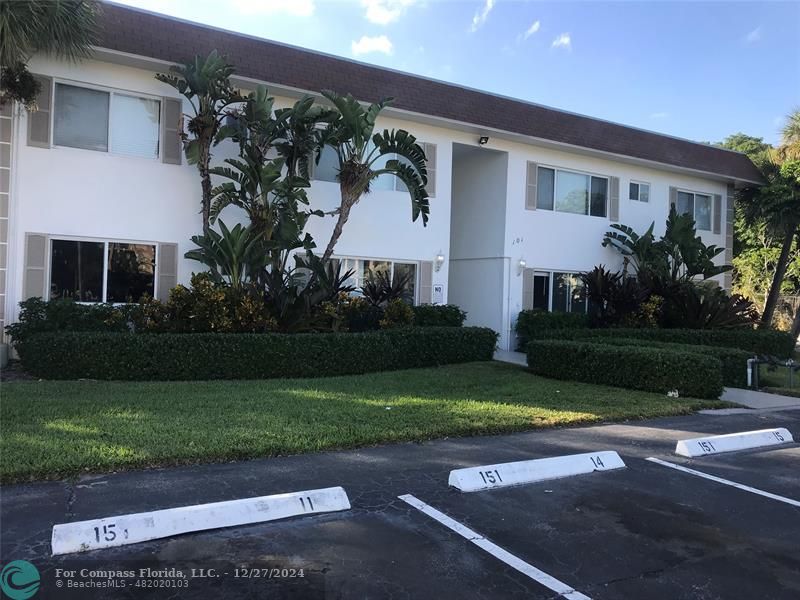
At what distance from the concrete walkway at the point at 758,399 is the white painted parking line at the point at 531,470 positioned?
493 centimetres

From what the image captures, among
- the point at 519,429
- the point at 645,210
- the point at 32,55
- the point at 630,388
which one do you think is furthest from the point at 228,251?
the point at 645,210

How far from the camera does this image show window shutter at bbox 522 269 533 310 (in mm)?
17031

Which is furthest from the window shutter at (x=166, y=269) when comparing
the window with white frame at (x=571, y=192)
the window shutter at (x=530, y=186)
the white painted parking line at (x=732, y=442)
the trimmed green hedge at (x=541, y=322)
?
the window with white frame at (x=571, y=192)

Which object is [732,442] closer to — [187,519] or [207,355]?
[187,519]

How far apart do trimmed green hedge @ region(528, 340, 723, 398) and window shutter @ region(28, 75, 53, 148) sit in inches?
391

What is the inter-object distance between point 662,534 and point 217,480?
352 centimetres

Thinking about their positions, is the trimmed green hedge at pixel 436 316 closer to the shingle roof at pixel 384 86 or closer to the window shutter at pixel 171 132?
the shingle roof at pixel 384 86

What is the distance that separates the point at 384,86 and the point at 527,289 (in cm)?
666

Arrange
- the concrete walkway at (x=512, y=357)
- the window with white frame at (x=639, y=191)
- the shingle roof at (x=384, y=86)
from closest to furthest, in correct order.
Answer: the shingle roof at (x=384, y=86) < the concrete walkway at (x=512, y=357) < the window with white frame at (x=639, y=191)

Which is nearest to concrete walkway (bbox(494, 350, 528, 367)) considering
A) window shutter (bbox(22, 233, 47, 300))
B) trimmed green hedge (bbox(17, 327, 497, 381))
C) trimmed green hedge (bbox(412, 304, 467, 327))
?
trimmed green hedge (bbox(412, 304, 467, 327))

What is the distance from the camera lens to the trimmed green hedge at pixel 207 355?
9406mm

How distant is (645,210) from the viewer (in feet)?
63.8

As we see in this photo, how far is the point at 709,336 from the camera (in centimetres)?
1546

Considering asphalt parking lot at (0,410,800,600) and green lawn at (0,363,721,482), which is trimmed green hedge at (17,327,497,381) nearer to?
green lawn at (0,363,721,482)
